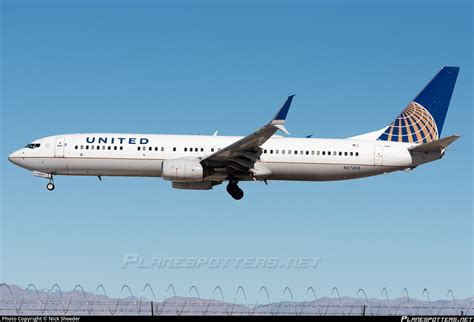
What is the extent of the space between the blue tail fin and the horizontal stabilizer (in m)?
3.17

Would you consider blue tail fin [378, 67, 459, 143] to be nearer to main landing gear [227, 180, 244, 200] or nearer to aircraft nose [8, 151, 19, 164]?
main landing gear [227, 180, 244, 200]

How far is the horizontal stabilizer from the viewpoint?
4806 cm

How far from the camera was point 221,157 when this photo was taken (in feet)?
162

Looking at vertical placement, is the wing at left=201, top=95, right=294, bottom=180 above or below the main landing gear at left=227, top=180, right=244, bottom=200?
above

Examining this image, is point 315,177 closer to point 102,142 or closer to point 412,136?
point 412,136

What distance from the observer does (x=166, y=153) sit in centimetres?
5072

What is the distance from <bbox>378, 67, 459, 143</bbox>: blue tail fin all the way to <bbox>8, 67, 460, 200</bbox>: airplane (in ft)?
5.66

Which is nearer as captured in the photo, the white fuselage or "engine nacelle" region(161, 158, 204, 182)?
"engine nacelle" region(161, 158, 204, 182)

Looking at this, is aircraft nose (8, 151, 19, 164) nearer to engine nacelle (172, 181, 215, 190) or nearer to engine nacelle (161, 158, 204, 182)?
engine nacelle (172, 181, 215, 190)

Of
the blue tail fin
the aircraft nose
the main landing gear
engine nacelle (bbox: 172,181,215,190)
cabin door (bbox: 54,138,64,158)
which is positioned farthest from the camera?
the blue tail fin

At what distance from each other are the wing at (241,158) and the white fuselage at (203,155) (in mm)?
1073

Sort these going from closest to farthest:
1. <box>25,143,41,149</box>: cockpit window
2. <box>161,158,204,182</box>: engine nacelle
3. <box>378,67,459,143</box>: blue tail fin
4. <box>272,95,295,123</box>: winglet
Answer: <box>272,95,295,123</box>: winglet
<box>161,158,204,182</box>: engine nacelle
<box>25,143,41,149</box>: cockpit window
<box>378,67,459,143</box>: blue tail fin

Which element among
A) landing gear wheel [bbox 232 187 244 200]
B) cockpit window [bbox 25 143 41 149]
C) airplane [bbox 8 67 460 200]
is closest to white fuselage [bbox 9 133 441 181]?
airplane [bbox 8 67 460 200]

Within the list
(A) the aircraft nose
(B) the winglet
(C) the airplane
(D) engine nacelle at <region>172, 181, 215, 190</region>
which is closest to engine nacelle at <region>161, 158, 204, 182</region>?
(C) the airplane
